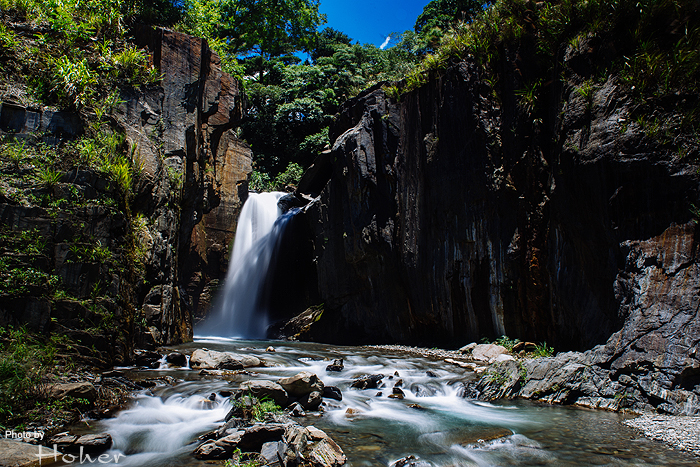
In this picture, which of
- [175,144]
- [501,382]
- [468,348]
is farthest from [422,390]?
[175,144]

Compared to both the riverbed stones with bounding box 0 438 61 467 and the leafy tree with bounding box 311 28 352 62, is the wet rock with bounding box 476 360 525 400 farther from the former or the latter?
the leafy tree with bounding box 311 28 352 62

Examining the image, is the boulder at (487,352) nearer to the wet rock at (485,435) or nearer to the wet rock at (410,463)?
the wet rock at (485,435)

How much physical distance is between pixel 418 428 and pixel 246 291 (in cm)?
1538

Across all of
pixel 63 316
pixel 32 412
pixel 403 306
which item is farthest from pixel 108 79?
pixel 403 306

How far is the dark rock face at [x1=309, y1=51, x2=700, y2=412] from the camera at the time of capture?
622 cm

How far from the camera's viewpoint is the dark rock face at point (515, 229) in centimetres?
622

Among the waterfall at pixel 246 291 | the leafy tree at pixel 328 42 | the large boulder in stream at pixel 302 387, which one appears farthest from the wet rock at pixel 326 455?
the leafy tree at pixel 328 42

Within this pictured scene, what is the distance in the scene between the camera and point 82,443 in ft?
13.7

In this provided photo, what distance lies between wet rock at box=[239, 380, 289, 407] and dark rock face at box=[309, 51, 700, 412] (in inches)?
145

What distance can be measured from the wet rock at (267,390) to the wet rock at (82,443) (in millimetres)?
1648

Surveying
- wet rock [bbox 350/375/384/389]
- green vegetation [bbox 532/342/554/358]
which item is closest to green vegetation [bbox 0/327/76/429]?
wet rock [bbox 350/375/384/389]

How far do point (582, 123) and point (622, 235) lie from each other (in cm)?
238

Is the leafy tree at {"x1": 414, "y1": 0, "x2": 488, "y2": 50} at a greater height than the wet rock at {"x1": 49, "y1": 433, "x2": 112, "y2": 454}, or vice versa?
the leafy tree at {"x1": 414, "y1": 0, "x2": 488, "y2": 50}

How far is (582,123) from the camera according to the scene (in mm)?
8094
